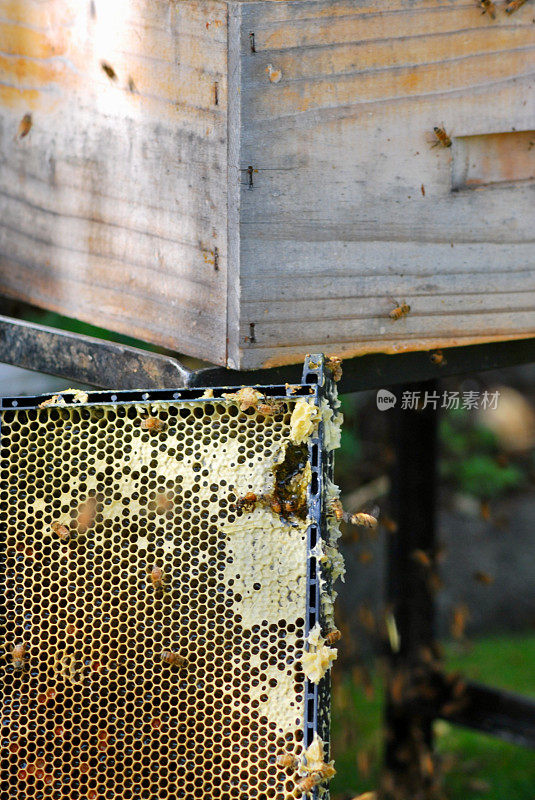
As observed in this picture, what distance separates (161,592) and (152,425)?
263 mm

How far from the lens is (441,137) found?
1669 mm

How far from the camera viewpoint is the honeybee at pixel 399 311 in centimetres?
170

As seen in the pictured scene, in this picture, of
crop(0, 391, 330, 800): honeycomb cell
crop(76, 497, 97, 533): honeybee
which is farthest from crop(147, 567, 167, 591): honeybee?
crop(76, 497, 97, 533): honeybee

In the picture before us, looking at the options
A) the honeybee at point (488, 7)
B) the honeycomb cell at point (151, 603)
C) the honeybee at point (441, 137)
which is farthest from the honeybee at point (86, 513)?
the honeybee at point (488, 7)

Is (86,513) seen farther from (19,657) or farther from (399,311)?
(399,311)

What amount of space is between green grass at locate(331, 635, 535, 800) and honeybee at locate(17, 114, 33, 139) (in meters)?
3.00

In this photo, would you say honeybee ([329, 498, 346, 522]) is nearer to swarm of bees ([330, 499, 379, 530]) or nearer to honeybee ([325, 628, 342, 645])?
swarm of bees ([330, 499, 379, 530])

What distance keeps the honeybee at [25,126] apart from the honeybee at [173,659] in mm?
1216

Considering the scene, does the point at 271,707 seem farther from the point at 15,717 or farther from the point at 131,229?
the point at 131,229

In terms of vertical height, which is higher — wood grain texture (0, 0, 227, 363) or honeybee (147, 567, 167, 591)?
wood grain texture (0, 0, 227, 363)

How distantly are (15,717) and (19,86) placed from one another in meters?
1.33

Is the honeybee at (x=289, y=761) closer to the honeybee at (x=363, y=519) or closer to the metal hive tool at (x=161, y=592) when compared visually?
the metal hive tool at (x=161, y=592)

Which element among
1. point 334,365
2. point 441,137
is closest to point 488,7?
point 441,137

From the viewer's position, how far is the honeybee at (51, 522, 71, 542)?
146cm
